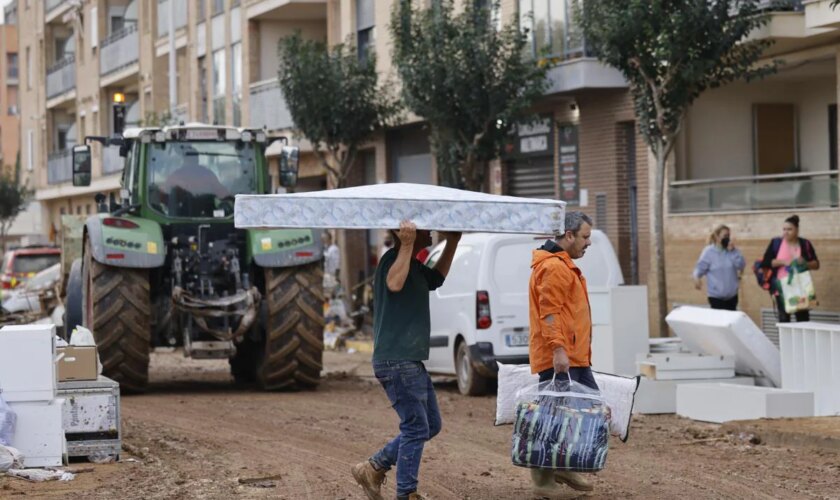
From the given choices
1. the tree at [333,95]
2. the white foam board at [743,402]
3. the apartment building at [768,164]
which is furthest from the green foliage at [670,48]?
the tree at [333,95]

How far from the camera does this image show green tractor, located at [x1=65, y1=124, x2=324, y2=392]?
16625 mm

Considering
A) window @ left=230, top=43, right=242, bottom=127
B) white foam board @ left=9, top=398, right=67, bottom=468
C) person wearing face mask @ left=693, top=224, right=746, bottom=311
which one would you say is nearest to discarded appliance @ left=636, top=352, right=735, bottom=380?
person wearing face mask @ left=693, top=224, right=746, bottom=311

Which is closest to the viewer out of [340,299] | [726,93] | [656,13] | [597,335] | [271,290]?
[597,335]

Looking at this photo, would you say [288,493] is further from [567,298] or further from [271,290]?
[271,290]

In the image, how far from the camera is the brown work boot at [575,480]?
9.52m

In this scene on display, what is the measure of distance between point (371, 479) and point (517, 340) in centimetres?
762

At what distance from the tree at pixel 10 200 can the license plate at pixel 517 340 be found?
154ft

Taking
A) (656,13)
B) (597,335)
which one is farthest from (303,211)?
(656,13)

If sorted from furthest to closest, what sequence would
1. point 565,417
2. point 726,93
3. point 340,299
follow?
point 340,299
point 726,93
point 565,417

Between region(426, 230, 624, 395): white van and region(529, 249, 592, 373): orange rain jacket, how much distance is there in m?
7.06

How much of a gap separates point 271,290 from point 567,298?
26.2 feet

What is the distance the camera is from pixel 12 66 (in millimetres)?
80125

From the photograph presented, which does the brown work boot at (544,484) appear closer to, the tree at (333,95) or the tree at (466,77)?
the tree at (466,77)

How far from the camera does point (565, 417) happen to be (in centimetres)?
919
